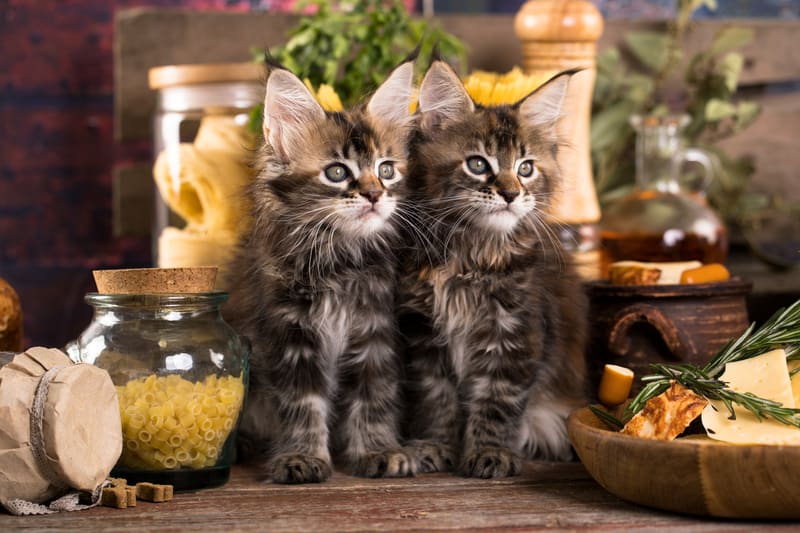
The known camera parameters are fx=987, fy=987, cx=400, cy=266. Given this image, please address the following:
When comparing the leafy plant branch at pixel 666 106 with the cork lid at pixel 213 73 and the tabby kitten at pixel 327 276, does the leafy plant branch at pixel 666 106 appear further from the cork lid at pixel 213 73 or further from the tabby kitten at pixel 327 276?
the tabby kitten at pixel 327 276

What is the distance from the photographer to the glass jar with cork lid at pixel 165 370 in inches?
45.8

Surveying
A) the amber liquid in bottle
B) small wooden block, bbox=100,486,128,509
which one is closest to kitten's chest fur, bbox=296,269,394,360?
small wooden block, bbox=100,486,128,509

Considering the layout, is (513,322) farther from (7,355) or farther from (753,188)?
(753,188)

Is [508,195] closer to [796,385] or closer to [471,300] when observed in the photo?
[471,300]

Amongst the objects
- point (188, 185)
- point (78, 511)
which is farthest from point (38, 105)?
point (78, 511)

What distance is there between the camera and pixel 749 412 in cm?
108

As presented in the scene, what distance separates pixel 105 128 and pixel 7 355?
975 mm

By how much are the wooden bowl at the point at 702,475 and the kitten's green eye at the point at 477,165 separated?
1.27 ft

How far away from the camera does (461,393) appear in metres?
1.34

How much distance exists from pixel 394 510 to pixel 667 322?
51cm

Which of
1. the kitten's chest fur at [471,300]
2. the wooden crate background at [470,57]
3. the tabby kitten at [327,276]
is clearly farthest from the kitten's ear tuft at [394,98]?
the wooden crate background at [470,57]

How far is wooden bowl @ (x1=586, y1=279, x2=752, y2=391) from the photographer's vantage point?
1.39 metres

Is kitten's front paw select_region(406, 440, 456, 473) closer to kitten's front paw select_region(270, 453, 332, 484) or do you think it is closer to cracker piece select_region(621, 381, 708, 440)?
kitten's front paw select_region(270, 453, 332, 484)

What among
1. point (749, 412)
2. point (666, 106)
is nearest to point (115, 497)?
point (749, 412)
